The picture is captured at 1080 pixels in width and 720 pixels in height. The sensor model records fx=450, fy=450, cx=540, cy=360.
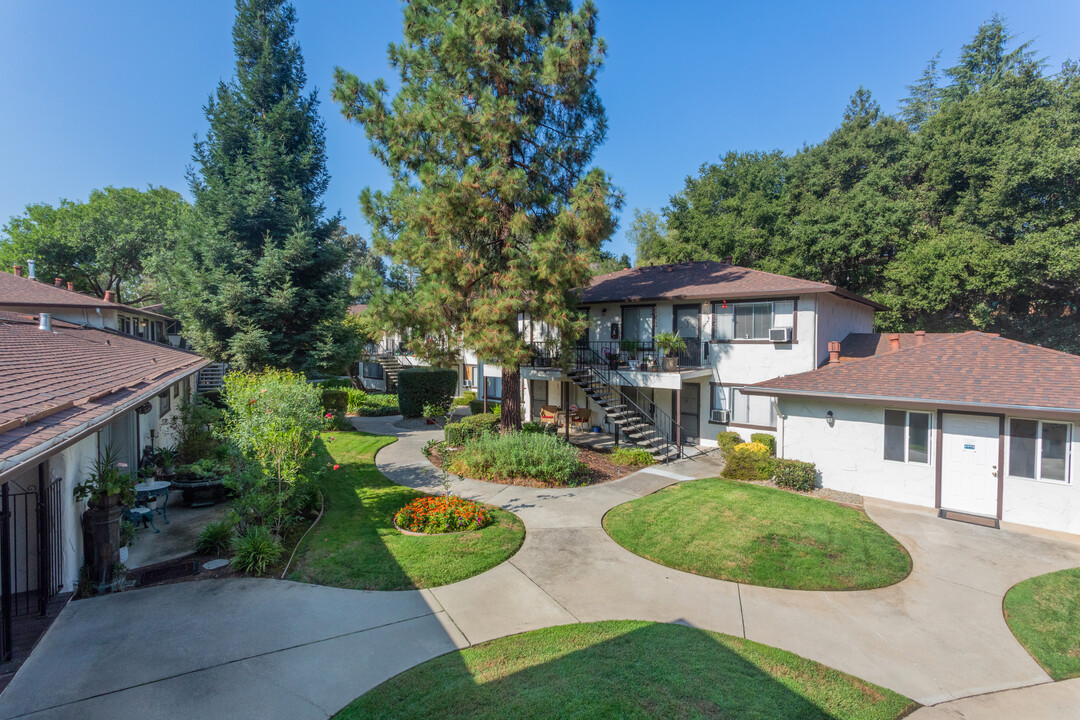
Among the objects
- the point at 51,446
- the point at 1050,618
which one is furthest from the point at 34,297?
the point at 1050,618

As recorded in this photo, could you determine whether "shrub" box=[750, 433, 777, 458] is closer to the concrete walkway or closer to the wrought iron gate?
the concrete walkway

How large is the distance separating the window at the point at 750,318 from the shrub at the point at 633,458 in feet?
16.1

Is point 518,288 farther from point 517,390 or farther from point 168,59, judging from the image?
point 168,59

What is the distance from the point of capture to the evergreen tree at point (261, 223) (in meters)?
17.2

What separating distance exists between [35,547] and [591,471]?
1047 centimetres

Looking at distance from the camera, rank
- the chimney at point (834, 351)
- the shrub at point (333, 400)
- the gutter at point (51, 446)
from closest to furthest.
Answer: the gutter at point (51, 446)
the chimney at point (834, 351)
the shrub at point (333, 400)

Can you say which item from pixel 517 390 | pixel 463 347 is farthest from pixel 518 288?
pixel 517 390

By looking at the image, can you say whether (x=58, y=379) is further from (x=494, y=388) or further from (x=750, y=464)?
(x=494, y=388)

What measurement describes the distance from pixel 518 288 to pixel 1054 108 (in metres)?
29.4

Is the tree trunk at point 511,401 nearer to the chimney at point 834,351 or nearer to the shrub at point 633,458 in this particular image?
the shrub at point 633,458

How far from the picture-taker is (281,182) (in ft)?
60.2

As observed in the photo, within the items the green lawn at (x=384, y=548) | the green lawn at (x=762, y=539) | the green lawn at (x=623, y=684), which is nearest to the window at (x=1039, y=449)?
the green lawn at (x=762, y=539)

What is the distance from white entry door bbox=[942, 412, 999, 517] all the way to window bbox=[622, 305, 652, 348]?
860cm

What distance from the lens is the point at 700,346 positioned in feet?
51.3
